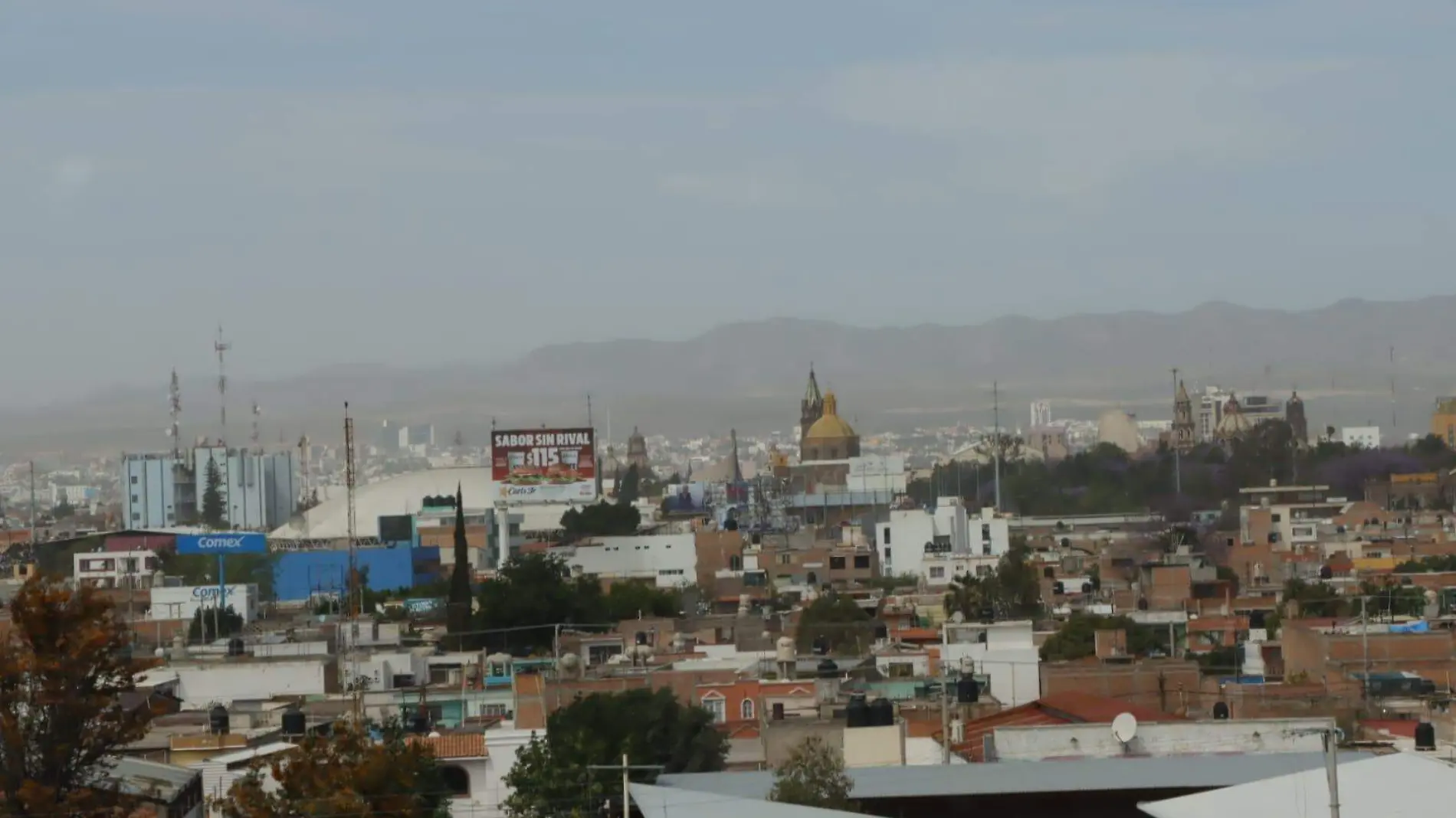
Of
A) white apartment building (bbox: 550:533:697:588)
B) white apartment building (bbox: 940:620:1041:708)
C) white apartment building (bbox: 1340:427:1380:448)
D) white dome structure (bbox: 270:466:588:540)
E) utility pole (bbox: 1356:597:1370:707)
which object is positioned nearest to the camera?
utility pole (bbox: 1356:597:1370:707)

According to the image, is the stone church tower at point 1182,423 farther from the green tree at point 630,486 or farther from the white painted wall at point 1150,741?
the white painted wall at point 1150,741

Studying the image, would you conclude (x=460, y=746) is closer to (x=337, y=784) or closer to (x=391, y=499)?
(x=337, y=784)

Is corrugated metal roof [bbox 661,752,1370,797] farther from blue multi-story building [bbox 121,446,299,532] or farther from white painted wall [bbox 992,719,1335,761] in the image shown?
blue multi-story building [bbox 121,446,299,532]

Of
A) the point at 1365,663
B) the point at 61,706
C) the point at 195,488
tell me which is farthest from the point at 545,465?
the point at 61,706

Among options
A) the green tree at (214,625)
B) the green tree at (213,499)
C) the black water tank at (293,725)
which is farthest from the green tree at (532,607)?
the green tree at (213,499)

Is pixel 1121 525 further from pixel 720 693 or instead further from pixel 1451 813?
pixel 1451 813

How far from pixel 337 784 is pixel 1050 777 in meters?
3.67

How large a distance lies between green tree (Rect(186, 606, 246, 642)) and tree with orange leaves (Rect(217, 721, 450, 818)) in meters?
23.2

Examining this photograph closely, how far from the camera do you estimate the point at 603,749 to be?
19.6 meters

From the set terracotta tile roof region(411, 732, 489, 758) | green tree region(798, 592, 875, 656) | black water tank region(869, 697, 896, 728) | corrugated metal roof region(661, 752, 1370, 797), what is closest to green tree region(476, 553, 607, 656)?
green tree region(798, 592, 875, 656)

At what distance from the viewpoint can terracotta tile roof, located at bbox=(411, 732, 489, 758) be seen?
20656mm

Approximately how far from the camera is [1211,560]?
2089 inches

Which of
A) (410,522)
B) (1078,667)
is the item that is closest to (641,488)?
(410,522)

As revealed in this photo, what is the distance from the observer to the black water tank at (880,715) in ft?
61.2
